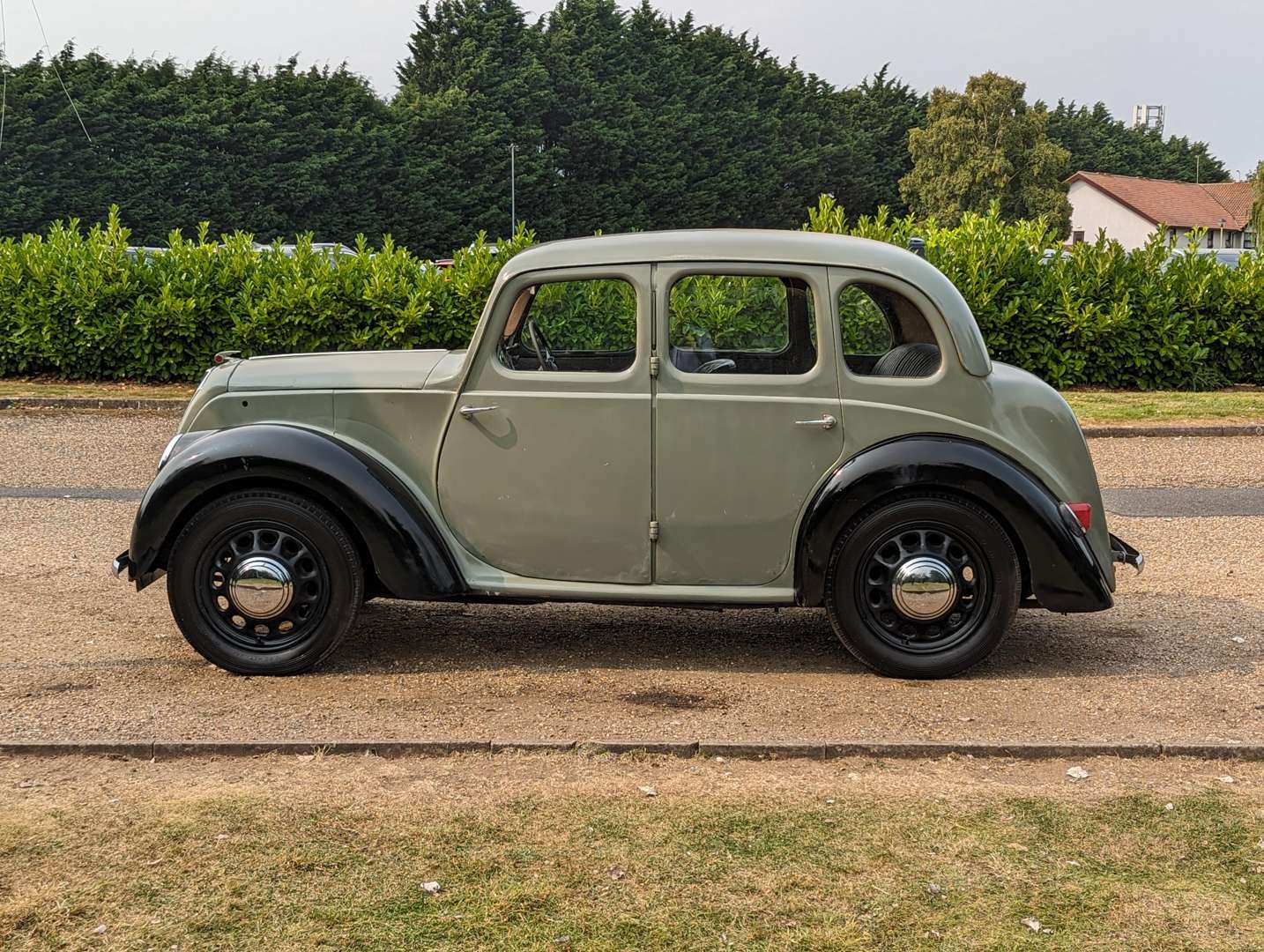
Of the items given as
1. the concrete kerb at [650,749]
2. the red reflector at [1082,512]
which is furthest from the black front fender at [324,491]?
the red reflector at [1082,512]

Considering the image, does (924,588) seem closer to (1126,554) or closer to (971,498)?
(971,498)

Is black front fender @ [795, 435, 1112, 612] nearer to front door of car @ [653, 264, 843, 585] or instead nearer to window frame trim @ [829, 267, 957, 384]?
front door of car @ [653, 264, 843, 585]

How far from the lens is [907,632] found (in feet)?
18.7

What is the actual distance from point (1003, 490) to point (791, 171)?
255 ft

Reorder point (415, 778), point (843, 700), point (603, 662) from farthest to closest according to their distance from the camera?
point (603, 662), point (843, 700), point (415, 778)

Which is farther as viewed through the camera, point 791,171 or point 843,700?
point 791,171

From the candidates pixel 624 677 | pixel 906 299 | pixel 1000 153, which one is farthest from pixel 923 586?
pixel 1000 153

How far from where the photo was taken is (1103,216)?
8806 centimetres

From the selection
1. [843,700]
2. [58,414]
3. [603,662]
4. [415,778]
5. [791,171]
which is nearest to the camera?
[415,778]

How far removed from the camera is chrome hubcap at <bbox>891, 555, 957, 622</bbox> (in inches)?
217

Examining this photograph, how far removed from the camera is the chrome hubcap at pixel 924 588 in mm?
5520

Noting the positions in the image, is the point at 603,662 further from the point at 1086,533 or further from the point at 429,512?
the point at 1086,533

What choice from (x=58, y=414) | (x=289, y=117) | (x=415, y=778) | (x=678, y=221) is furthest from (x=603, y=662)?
(x=678, y=221)

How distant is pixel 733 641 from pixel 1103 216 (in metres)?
88.8
